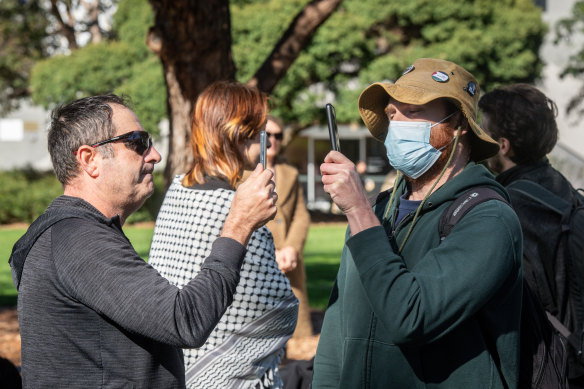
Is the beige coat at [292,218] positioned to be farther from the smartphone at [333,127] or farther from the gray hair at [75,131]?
the gray hair at [75,131]

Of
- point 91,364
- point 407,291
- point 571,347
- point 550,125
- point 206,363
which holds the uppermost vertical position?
point 550,125

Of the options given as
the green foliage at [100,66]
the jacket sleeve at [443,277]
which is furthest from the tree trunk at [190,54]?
the green foliage at [100,66]

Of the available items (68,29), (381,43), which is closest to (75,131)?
(381,43)

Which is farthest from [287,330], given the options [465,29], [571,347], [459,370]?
[465,29]

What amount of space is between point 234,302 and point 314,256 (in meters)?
13.0

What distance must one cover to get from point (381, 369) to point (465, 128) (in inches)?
34.4

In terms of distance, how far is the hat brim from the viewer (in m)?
2.33

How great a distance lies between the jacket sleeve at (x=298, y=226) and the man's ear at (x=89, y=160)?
3.42m

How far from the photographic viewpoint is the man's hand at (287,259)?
16.1 feet

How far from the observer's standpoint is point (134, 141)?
2.27 meters

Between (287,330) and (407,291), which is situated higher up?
(407,291)

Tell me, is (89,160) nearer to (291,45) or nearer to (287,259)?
(287,259)

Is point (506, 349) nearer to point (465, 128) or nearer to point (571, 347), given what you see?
point (465, 128)

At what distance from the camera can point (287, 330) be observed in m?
2.85
